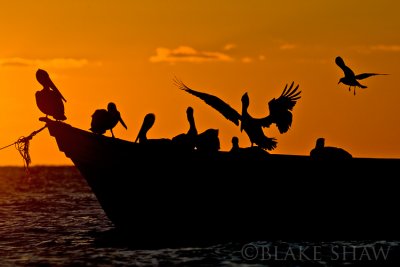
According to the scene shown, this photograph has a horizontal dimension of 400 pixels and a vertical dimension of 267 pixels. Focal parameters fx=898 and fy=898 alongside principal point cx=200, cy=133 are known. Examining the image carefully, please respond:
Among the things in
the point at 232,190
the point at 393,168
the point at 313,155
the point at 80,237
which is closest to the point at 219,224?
the point at 232,190

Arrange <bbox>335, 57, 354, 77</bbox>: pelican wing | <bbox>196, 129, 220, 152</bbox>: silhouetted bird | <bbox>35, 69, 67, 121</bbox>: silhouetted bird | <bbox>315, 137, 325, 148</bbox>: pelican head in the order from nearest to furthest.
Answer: <bbox>35, 69, 67, 121</bbox>: silhouetted bird < <bbox>335, 57, 354, 77</bbox>: pelican wing < <bbox>196, 129, 220, 152</bbox>: silhouetted bird < <bbox>315, 137, 325, 148</bbox>: pelican head

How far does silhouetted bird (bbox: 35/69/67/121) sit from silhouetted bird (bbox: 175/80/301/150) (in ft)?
9.25

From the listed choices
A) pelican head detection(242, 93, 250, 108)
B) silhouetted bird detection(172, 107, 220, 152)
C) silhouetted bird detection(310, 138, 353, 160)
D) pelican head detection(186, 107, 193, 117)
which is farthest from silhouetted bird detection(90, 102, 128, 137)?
silhouetted bird detection(310, 138, 353, 160)

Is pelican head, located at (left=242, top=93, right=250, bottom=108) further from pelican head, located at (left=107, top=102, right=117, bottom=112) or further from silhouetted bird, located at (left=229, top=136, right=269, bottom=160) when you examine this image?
pelican head, located at (left=107, top=102, right=117, bottom=112)

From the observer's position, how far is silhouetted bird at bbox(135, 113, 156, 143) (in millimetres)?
21250

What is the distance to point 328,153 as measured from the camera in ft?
69.7

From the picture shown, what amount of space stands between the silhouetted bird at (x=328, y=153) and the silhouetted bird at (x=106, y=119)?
4.57 metres

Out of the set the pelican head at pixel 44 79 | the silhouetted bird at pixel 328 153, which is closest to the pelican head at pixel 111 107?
the pelican head at pixel 44 79

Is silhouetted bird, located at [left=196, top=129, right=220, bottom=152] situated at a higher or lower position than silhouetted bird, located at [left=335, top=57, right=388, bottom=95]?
lower

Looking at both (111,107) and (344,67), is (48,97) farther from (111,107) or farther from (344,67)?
(344,67)

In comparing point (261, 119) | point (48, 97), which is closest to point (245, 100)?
point (261, 119)

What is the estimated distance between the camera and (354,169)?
2114 centimetres

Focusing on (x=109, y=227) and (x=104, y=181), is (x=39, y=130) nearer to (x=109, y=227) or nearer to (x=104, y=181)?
(x=104, y=181)

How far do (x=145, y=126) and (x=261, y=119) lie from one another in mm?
2792
